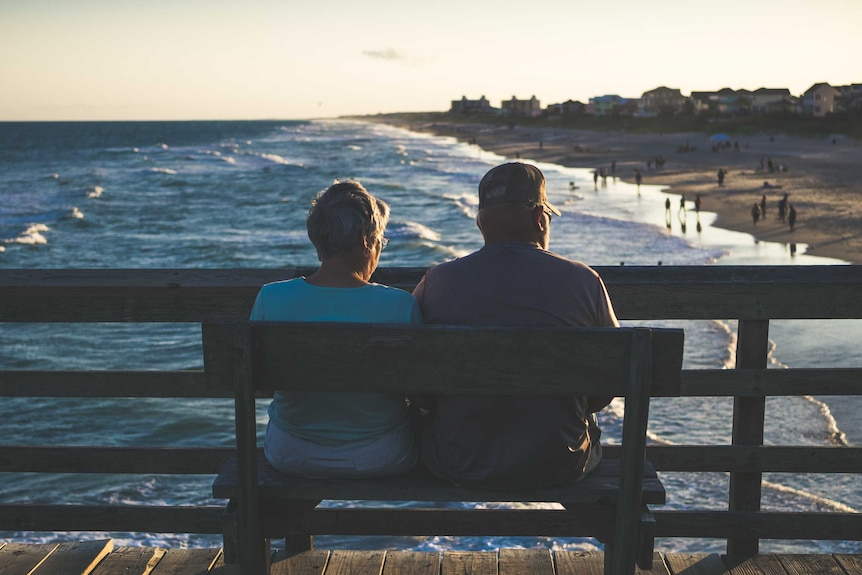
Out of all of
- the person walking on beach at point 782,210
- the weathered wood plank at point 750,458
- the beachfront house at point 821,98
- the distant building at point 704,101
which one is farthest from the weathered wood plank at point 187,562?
the distant building at point 704,101

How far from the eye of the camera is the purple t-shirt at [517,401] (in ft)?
8.57

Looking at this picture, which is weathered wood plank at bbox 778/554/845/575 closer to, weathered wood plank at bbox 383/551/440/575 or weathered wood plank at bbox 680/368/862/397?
weathered wood plank at bbox 680/368/862/397

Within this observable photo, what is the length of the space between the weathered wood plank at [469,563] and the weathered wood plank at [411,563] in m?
0.04

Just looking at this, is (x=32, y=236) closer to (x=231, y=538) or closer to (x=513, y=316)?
(x=231, y=538)

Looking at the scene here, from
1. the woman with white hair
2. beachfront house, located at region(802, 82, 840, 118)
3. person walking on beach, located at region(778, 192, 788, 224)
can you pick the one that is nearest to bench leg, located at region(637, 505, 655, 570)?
the woman with white hair

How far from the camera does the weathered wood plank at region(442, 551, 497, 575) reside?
3.52 metres

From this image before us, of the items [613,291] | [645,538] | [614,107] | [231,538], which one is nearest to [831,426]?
A: [613,291]

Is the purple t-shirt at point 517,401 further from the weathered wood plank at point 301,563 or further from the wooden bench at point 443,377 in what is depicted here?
the weathered wood plank at point 301,563

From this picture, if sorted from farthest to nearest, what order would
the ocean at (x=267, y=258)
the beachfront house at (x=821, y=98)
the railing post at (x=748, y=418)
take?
the beachfront house at (x=821, y=98)
the ocean at (x=267, y=258)
the railing post at (x=748, y=418)

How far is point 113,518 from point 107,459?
239 mm

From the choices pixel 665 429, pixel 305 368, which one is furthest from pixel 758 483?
pixel 665 429

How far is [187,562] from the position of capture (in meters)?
3.63

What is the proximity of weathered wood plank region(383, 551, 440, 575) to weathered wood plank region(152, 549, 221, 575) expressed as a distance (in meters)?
0.71

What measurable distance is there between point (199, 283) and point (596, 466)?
1.61 metres
